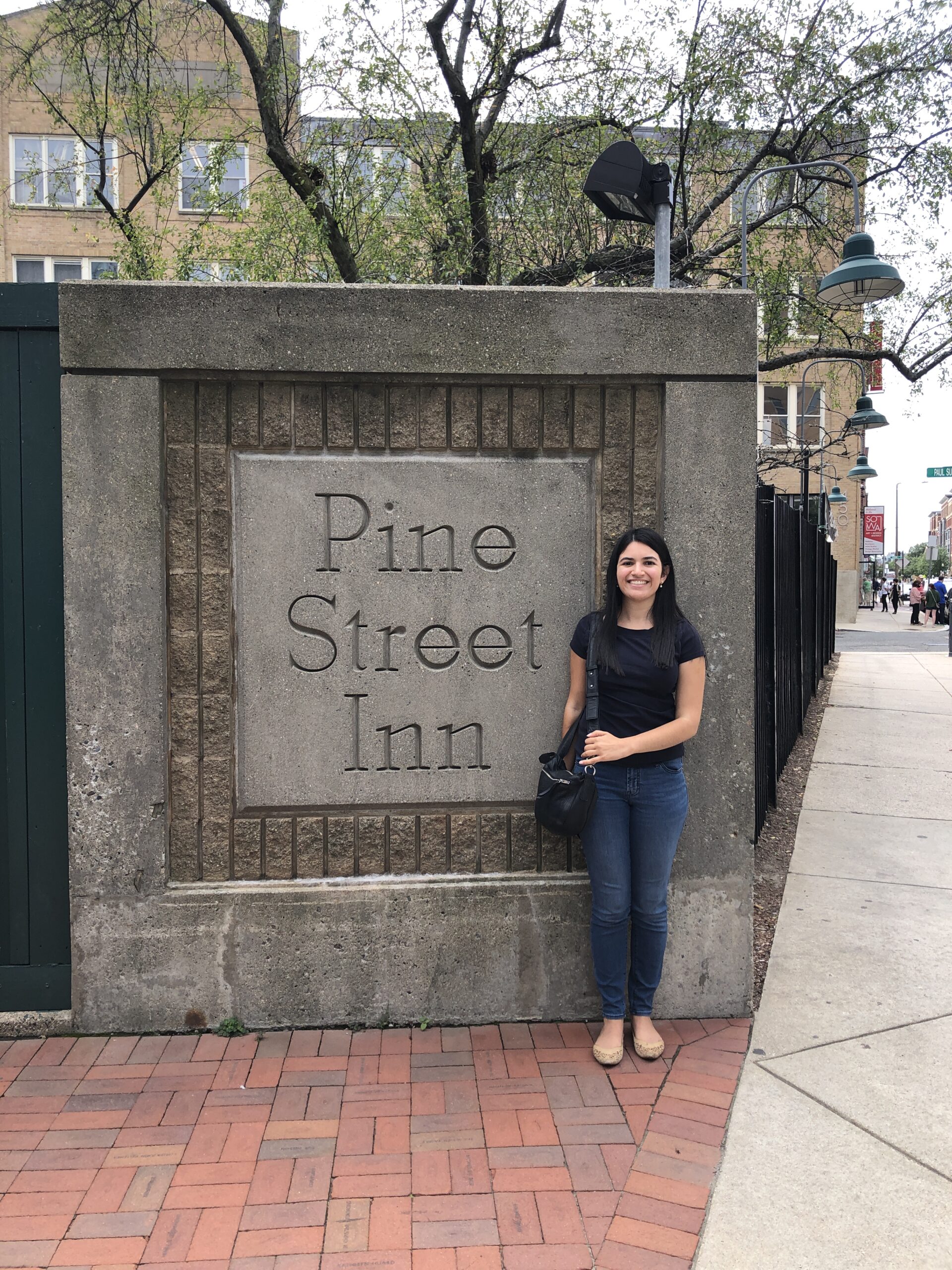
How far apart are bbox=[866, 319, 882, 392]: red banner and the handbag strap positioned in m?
13.3

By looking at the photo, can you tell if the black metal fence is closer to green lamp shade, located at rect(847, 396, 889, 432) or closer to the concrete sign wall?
the concrete sign wall

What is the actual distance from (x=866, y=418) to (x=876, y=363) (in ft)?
4.00

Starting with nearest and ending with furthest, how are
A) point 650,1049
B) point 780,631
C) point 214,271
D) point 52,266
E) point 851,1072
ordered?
point 851,1072 → point 650,1049 → point 780,631 → point 214,271 → point 52,266

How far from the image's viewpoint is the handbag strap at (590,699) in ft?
10.8

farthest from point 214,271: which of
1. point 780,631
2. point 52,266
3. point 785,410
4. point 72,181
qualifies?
point 785,410

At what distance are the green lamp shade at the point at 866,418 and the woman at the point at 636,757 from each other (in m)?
14.4

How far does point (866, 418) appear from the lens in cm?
1608

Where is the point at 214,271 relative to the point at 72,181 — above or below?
below

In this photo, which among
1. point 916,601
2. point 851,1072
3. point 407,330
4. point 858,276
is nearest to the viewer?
point 851,1072

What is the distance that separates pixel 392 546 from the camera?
3.59 metres

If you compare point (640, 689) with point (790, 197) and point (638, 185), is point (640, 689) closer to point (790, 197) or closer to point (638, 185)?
point (638, 185)

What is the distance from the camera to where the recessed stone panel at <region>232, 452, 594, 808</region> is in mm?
3551

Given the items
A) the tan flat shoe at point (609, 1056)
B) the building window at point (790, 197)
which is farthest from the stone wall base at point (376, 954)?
the building window at point (790, 197)

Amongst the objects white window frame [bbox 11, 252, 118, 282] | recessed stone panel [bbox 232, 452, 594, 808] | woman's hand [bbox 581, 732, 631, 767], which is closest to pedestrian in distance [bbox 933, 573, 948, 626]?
white window frame [bbox 11, 252, 118, 282]
